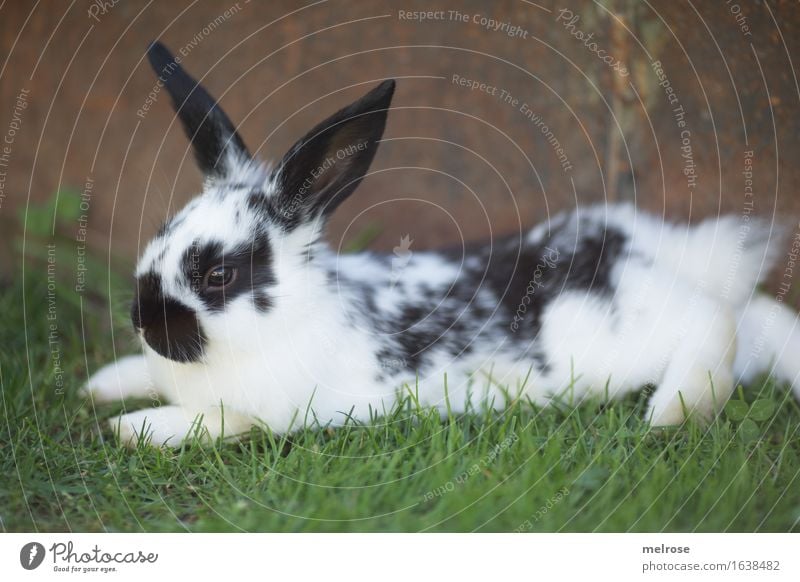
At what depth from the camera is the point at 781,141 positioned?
6.97ft

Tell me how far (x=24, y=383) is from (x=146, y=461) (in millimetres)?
613

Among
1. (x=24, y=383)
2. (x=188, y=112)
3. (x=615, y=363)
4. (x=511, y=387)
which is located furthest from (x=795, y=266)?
(x=24, y=383)

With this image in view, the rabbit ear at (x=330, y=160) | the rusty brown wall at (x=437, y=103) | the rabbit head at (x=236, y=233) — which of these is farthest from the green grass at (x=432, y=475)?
the rusty brown wall at (x=437, y=103)

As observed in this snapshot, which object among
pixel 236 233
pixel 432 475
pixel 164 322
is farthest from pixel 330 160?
pixel 432 475

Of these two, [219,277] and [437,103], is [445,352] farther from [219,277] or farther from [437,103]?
[437,103]

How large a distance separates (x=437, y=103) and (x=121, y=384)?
1.49 m

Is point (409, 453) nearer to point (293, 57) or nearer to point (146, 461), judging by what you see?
point (146, 461)

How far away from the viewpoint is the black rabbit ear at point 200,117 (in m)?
1.83

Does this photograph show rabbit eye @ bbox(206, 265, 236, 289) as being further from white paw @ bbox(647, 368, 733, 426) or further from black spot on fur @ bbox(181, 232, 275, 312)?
white paw @ bbox(647, 368, 733, 426)

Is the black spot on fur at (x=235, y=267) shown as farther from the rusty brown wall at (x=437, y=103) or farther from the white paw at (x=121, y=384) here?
the rusty brown wall at (x=437, y=103)

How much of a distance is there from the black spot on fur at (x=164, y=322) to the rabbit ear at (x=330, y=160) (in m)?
0.32

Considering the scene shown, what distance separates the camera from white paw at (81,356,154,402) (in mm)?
2037

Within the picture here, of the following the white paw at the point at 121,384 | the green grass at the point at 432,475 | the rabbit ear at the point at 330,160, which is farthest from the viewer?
the white paw at the point at 121,384
